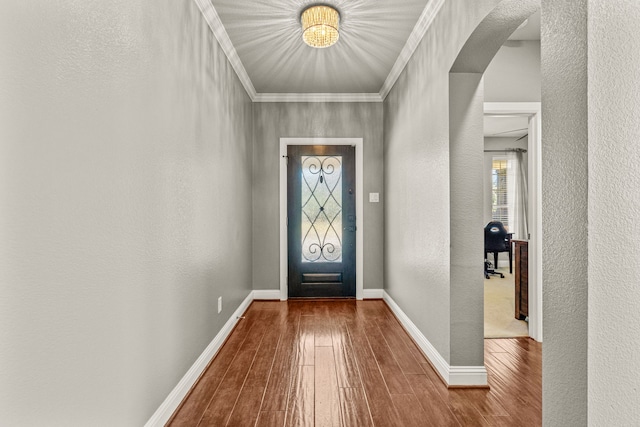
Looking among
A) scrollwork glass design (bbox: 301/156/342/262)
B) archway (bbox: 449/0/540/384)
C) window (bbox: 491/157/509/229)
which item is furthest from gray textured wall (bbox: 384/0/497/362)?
window (bbox: 491/157/509/229)

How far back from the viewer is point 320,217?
4.41m

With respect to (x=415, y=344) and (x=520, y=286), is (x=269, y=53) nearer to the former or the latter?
(x=415, y=344)

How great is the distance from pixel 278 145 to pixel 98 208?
3.25 m

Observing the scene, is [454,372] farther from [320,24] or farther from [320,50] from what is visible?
[320,50]

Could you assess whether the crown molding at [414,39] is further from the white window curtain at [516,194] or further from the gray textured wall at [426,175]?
the white window curtain at [516,194]

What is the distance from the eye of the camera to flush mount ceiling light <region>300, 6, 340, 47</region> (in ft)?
8.13

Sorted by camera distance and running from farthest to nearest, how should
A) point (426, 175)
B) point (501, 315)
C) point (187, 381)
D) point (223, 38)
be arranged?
point (501, 315) → point (223, 38) → point (426, 175) → point (187, 381)

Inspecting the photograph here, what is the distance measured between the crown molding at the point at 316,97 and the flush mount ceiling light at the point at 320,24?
166 centimetres

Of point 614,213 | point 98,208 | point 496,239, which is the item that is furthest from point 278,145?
point 496,239

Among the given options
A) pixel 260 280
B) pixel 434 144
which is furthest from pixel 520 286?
pixel 260 280

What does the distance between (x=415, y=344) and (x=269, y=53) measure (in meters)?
2.94

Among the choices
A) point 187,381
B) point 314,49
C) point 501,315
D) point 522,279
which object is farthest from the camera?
point 501,315

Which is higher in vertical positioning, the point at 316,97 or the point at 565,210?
the point at 316,97

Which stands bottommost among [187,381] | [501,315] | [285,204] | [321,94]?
[501,315]
